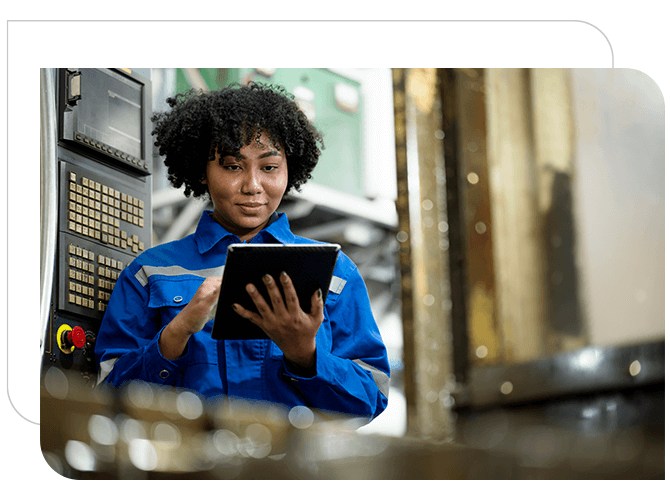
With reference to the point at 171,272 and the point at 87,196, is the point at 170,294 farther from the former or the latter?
the point at 87,196

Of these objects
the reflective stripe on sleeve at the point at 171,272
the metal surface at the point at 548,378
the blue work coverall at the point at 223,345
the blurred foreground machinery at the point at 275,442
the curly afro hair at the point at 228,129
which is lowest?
the blurred foreground machinery at the point at 275,442

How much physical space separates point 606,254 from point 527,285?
145 millimetres

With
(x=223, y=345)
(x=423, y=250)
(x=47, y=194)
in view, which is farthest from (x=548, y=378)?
(x=47, y=194)

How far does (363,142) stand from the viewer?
53.2 inches

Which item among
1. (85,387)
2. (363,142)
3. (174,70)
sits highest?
(174,70)

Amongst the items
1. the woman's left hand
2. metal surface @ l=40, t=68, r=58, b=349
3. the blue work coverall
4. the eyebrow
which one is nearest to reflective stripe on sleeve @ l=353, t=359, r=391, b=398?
the blue work coverall

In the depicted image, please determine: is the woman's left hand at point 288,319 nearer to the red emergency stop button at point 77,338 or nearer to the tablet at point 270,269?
the tablet at point 270,269

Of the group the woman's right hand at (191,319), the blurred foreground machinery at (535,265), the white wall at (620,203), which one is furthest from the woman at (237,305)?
the white wall at (620,203)

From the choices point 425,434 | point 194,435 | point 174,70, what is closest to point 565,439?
point 425,434

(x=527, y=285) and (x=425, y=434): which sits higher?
(x=527, y=285)

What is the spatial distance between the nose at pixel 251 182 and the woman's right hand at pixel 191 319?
0.17 metres

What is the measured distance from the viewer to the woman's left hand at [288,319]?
1.10 m
